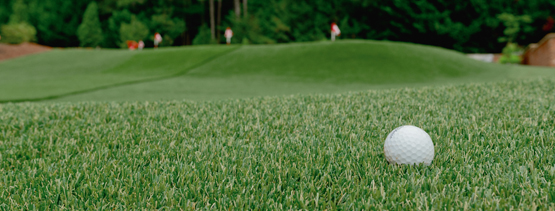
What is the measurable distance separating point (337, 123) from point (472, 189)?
1.78 metres

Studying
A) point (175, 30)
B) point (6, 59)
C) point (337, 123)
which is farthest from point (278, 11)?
point (337, 123)

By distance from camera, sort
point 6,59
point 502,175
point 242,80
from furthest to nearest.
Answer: point 6,59, point 242,80, point 502,175

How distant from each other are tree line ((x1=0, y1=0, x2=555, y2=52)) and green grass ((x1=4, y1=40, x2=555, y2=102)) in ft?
38.8

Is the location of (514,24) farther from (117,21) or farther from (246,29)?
(117,21)

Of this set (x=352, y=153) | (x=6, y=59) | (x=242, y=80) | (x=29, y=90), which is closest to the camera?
(x=352, y=153)

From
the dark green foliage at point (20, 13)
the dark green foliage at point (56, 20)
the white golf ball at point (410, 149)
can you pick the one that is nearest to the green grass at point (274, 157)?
the white golf ball at point (410, 149)

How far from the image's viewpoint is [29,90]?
28.0 ft

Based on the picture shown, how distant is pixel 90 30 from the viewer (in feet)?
120

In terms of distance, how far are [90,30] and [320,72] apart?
34.0 m

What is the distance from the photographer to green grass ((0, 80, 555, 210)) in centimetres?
189

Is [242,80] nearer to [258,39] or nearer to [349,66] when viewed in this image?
[349,66]

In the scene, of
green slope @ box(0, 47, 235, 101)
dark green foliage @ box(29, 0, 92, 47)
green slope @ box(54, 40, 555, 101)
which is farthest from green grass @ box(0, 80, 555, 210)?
dark green foliage @ box(29, 0, 92, 47)

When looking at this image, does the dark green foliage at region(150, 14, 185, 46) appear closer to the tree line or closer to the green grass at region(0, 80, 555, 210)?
the tree line

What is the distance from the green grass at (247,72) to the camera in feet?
26.6
